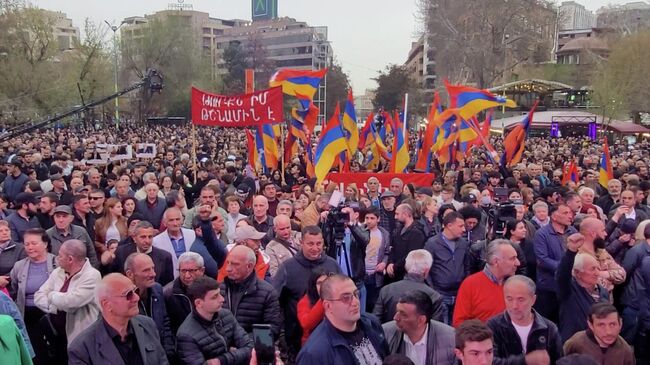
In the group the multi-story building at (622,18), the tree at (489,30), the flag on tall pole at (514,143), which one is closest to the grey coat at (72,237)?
the flag on tall pole at (514,143)

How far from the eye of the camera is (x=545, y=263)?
5438 millimetres

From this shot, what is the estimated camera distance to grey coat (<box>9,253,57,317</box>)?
4641 millimetres

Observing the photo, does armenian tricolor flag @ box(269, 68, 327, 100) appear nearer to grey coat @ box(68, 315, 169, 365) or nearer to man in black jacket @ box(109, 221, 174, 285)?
man in black jacket @ box(109, 221, 174, 285)

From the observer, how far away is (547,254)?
216 inches

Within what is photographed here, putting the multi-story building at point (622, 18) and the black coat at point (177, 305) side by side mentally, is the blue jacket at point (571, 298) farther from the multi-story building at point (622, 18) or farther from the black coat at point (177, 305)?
the multi-story building at point (622, 18)

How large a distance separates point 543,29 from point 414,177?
37023 millimetres

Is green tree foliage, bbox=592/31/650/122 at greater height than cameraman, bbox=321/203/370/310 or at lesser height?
greater

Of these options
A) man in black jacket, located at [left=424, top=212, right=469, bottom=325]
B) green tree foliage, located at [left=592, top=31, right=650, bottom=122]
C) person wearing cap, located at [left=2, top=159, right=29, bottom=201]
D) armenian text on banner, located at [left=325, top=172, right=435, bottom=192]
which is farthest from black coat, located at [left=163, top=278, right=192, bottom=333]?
green tree foliage, located at [left=592, top=31, right=650, bottom=122]

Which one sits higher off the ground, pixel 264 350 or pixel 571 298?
pixel 264 350

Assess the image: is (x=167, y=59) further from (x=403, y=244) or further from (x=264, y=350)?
(x=264, y=350)

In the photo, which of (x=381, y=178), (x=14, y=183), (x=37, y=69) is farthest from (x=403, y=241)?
(x=37, y=69)

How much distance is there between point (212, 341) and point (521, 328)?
186 cm

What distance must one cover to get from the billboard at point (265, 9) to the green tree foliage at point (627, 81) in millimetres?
81115

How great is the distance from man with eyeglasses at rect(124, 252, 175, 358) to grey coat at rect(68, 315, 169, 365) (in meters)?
0.51
